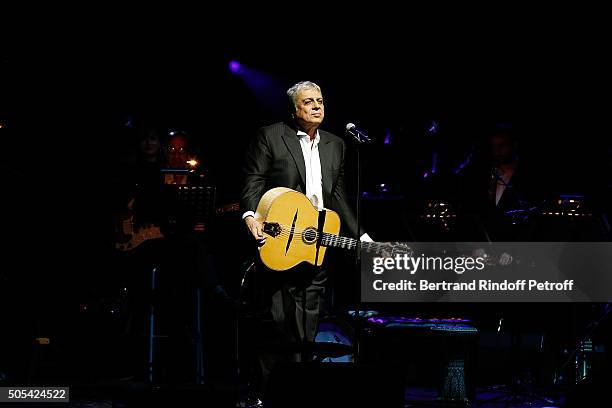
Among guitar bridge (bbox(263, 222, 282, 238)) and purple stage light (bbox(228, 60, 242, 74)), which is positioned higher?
purple stage light (bbox(228, 60, 242, 74))

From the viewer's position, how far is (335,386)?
3.44m

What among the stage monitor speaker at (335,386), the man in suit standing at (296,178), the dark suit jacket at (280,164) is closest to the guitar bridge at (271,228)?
the man in suit standing at (296,178)

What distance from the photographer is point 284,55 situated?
9742 mm

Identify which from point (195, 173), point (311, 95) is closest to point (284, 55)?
point (195, 173)

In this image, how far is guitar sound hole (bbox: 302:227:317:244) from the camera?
5.11 metres

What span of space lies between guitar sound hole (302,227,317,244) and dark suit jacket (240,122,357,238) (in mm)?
304

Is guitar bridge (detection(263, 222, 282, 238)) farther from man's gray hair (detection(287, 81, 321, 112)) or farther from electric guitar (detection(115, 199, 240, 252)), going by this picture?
electric guitar (detection(115, 199, 240, 252))

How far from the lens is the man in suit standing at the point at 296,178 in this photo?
5.21 m

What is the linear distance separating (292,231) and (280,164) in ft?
1.56

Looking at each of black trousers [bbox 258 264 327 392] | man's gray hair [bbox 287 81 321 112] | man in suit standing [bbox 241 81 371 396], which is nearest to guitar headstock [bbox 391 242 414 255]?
man in suit standing [bbox 241 81 371 396]

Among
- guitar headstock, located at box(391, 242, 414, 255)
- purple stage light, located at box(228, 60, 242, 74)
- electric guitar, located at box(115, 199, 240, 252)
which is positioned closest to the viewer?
guitar headstock, located at box(391, 242, 414, 255)

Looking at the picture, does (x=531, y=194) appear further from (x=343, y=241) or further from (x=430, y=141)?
(x=343, y=241)

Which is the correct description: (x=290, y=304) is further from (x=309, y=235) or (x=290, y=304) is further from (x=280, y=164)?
(x=280, y=164)

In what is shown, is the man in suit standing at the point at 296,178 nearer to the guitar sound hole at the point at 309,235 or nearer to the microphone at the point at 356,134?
the guitar sound hole at the point at 309,235
